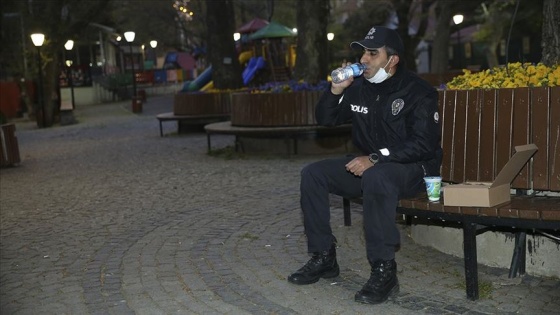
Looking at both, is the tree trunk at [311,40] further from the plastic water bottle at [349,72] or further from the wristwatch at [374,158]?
the wristwatch at [374,158]

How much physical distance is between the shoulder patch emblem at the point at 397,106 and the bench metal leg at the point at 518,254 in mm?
1105

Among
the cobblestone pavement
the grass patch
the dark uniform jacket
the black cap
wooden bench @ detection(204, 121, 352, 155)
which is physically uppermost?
the black cap

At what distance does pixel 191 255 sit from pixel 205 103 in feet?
46.5

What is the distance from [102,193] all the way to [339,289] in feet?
19.1

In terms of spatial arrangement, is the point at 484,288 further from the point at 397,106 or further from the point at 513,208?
the point at 397,106

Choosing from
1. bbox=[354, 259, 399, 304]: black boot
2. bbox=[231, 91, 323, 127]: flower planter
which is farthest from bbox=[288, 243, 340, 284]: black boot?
bbox=[231, 91, 323, 127]: flower planter

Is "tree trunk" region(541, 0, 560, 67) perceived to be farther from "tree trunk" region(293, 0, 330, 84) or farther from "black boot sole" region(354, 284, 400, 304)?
"tree trunk" region(293, 0, 330, 84)

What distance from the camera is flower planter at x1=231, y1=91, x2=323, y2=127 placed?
1384cm

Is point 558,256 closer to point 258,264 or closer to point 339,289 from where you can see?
point 339,289

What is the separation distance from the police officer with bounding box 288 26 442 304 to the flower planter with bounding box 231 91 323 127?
7890mm

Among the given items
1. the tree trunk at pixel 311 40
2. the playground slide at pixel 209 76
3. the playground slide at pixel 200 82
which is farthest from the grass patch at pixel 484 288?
the playground slide at pixel 200 82

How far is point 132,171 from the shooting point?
13094 mm

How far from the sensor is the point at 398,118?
5.54m

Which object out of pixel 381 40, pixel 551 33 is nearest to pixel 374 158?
pixel 381 40
